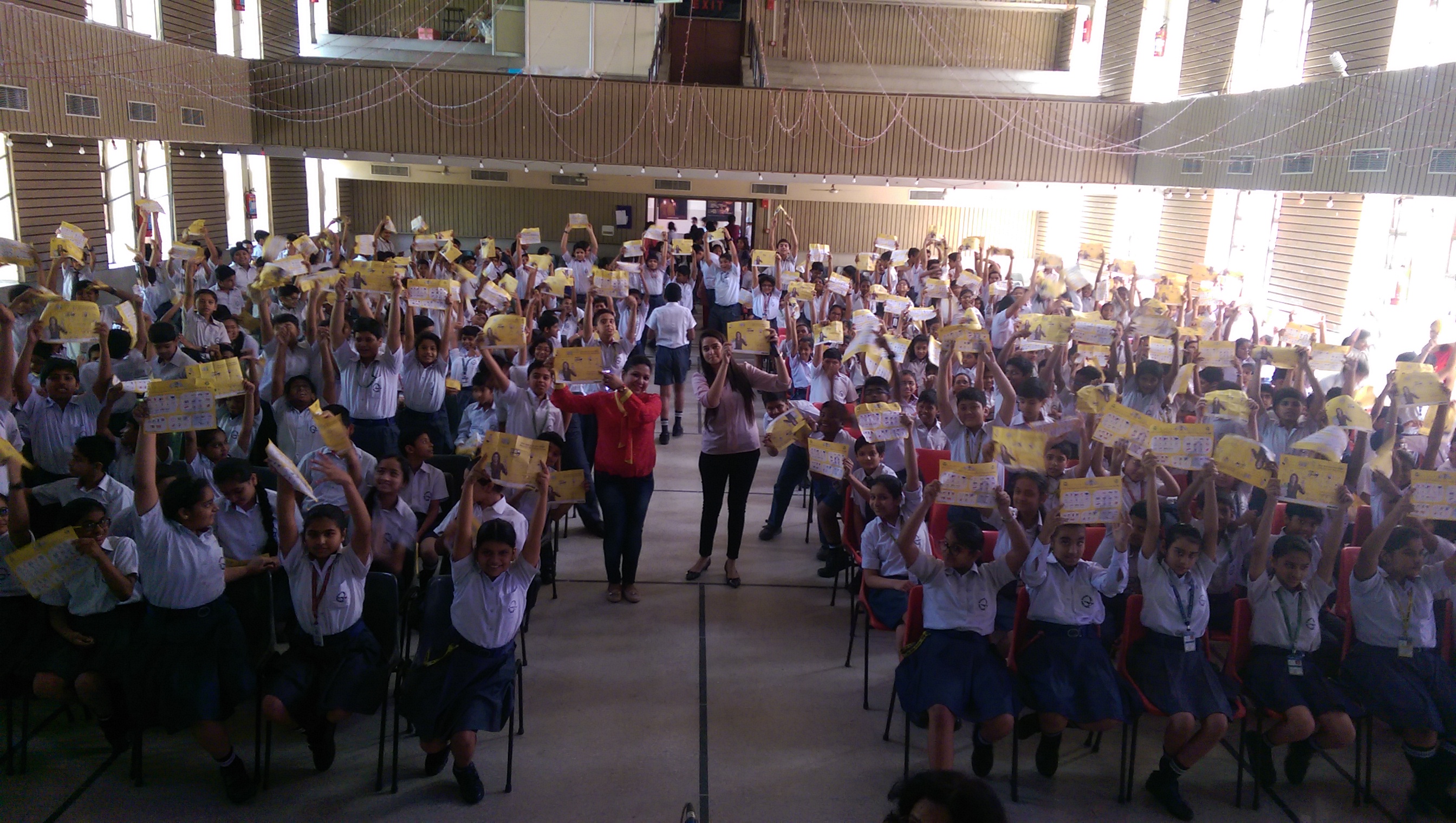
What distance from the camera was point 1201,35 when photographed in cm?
1551

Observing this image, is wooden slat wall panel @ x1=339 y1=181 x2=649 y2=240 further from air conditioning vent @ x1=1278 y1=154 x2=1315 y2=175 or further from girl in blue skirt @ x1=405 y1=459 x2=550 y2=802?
girl in blue skirt @ x1=405 y1=459 x2=550 y2=802

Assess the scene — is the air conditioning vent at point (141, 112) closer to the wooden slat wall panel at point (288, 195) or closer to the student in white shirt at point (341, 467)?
the wooden slat wall panel at point (288, 195)

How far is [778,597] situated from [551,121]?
12.8m

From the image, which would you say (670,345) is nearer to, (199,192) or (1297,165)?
(1297,165)

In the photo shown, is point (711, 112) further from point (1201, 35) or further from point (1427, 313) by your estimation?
point (1427, 313)

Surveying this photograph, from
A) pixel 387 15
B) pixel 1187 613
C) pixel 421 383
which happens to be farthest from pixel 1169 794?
pixel 387 15

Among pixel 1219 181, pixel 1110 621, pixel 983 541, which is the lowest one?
pixel 1110 621

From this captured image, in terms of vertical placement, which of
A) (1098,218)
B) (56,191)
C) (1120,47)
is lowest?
(56,191)

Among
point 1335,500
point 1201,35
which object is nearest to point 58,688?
point 1335,500

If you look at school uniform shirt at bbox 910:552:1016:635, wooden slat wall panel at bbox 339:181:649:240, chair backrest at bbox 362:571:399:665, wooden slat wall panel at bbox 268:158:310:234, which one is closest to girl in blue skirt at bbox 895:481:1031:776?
school uniform shirt at bbox 910:552:1016:635

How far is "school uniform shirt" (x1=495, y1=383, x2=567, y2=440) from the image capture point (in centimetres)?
652

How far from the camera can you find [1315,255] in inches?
501

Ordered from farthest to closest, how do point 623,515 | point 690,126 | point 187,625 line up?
point 690,126, point 623,515, point 187,625

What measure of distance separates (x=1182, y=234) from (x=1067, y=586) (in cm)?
1357
